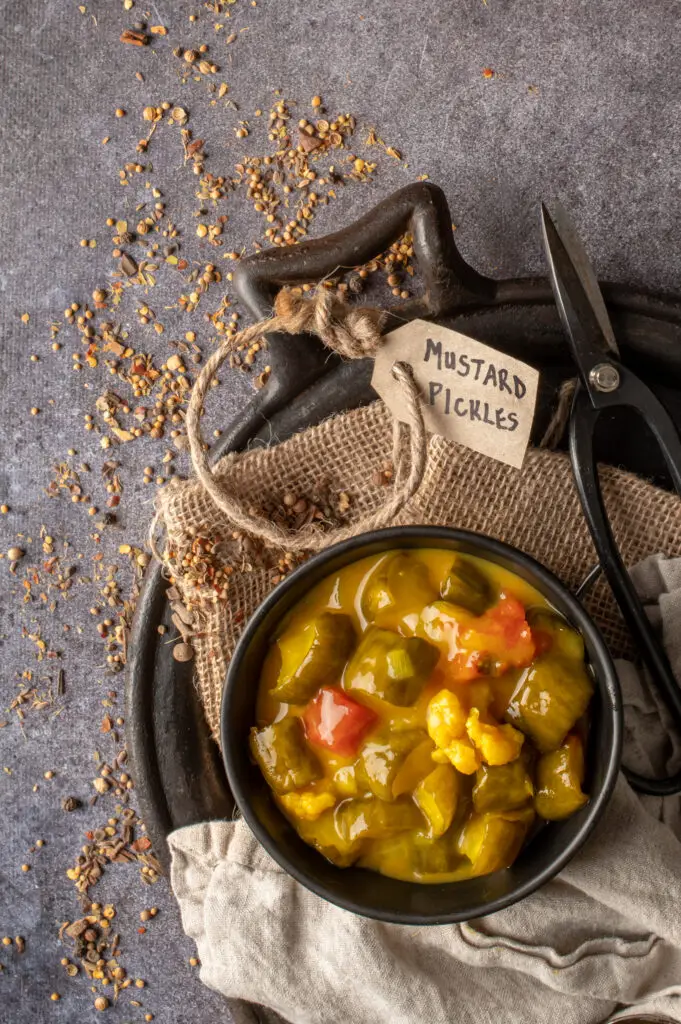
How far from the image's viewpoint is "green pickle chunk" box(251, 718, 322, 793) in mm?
1179

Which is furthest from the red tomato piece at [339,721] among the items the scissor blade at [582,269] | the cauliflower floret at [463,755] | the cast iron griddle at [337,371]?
the scissor blade at [582,269]

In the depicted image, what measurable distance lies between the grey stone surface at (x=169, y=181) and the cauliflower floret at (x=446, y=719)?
0.75 meters

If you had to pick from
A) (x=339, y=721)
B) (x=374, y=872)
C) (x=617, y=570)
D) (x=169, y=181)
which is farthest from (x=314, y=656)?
(x=169, y=181)

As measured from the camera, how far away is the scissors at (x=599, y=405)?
1245 millimetres

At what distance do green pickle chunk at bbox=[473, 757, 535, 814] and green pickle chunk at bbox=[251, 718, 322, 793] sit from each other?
0.20 metres

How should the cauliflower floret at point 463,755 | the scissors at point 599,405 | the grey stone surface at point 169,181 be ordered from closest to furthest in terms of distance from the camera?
1. the cauliflower floret at point 463,755
2. the scissors at point 599,405
3. the grey stone surface at point 169,181

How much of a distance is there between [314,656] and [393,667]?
0.33ft

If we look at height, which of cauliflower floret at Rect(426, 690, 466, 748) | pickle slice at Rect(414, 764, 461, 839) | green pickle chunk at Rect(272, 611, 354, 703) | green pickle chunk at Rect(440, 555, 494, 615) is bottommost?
pickle slice at Rect(414, 764, 461, 839)

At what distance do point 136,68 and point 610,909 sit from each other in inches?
62.2

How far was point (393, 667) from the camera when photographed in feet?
3.72

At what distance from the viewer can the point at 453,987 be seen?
134 centimetres

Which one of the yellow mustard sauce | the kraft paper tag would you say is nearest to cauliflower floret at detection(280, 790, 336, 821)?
the yellow mustard sauce

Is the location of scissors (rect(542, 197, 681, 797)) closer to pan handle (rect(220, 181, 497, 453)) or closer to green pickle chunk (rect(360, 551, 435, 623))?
pan handle (rect(220, 181, 497, 453))

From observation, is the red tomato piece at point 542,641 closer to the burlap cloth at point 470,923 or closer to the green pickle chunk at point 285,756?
the burlap cloth at point 470,923
